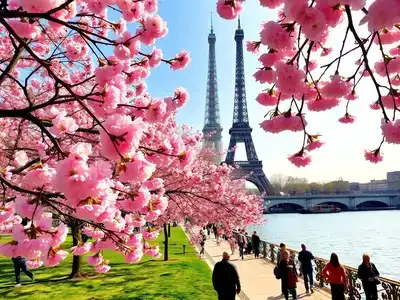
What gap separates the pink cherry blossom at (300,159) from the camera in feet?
10.5

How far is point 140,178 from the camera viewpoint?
242 cm

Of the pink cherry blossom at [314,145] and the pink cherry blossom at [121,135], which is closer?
the pink cherry blossom at [121,135]

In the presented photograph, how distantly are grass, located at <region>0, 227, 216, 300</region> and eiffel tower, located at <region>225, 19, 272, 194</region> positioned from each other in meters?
49.1

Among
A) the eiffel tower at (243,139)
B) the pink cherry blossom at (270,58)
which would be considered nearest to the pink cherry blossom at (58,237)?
the pink cherry blossom at (270,58)

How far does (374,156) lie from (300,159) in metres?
0.57

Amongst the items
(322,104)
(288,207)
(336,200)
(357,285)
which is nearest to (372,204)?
(336,200)

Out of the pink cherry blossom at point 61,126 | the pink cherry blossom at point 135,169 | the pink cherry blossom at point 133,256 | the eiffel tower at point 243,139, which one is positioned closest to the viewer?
the pink cherry blossom at point 135,169

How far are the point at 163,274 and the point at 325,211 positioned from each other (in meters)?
83.0

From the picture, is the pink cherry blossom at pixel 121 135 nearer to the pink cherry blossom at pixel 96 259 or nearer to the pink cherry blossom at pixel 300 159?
the pink cherry blossom at pixel 300 159

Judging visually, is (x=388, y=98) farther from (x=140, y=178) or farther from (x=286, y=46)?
(x=140, y=178)

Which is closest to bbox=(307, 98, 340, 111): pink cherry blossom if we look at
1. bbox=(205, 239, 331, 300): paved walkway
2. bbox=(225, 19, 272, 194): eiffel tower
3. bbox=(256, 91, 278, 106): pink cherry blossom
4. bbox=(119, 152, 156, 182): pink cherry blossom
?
bbox=(256, 91, 278, 106): pink cherry blossom

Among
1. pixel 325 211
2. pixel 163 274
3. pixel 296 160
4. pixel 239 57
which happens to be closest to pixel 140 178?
pixel 296 160

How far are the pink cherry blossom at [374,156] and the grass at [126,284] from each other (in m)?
7.72

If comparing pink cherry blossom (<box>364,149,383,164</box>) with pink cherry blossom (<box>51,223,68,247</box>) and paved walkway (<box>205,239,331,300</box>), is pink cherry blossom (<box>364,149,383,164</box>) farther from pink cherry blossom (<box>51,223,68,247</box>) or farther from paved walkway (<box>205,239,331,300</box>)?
paved walkway (<box>205,239,331,300</box>)
